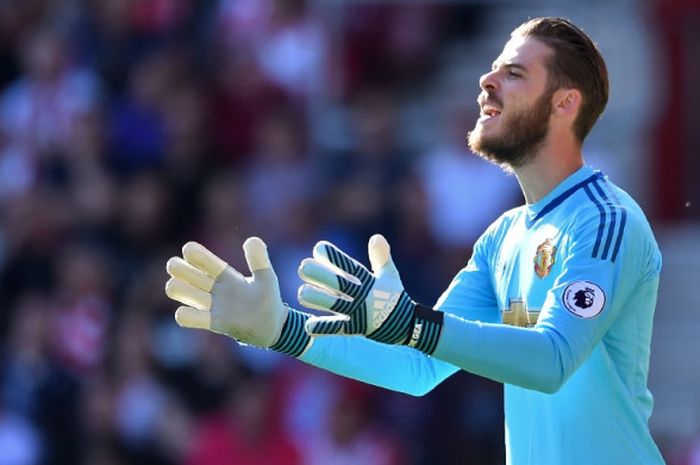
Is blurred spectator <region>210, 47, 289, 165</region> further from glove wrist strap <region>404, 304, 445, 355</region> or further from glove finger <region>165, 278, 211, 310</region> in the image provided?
glove wrist strap <region>404, 304, 445, 355</region>

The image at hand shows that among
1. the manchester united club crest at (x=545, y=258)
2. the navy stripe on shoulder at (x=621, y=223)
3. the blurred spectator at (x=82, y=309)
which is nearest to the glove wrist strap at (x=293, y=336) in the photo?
the manchester united club crest at (x=545, y=258)

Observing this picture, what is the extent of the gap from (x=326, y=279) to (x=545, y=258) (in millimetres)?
695

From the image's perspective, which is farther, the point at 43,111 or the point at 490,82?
the point at 43,111

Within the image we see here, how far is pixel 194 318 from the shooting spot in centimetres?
377

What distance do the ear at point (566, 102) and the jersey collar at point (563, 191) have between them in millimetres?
155

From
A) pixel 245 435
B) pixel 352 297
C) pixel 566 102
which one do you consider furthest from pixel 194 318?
pixel 245 435

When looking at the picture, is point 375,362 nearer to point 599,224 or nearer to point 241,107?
point 599,224

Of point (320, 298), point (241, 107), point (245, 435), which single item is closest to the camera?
point (320, 298)

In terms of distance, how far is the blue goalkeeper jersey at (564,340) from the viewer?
11.8ft

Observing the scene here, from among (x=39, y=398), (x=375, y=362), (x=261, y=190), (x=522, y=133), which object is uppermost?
(x=522, y=133)

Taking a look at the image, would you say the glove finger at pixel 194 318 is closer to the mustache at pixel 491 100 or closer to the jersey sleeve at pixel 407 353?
the jersey sleeve at pixel 407 353

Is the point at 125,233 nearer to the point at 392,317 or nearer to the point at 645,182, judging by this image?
the point at 645,182

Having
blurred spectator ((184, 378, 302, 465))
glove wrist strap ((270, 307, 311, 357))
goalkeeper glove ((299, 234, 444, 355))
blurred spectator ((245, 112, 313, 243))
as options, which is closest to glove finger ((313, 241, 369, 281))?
goalkeeper glove ((299, 234, 444, 355))

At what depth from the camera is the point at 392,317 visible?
356 cm
